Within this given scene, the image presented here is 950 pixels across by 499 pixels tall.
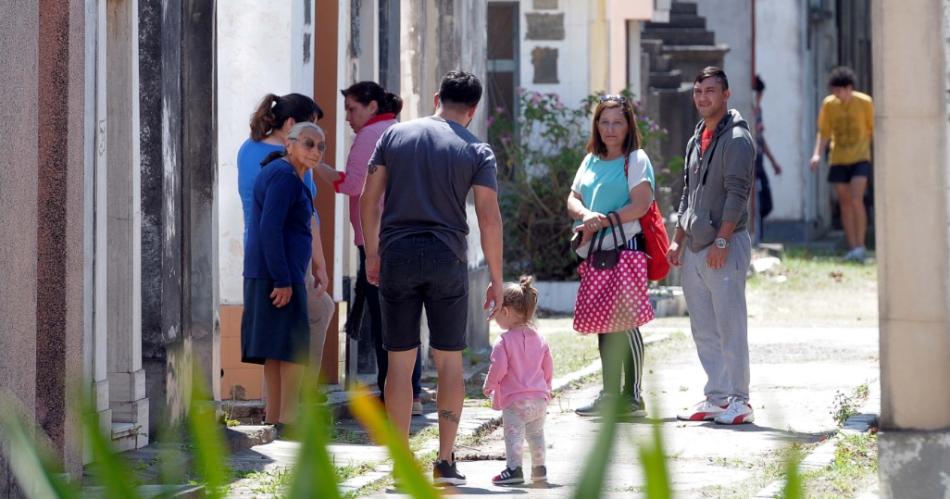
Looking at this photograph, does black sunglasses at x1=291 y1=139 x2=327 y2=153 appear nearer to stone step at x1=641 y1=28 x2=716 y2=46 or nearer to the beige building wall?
the beige building wall

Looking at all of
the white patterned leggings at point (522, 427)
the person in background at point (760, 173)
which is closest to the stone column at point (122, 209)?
the white patterned leggings at point (522, 427)

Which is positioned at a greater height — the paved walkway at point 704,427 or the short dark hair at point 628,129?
the short dark hair at point 628,129

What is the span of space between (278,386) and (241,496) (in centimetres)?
182

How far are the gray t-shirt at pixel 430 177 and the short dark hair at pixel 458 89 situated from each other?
145 mm

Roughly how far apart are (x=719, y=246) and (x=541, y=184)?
721 centimetres

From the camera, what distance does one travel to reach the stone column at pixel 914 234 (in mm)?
5590

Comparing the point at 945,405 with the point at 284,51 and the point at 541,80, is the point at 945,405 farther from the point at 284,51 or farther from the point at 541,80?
the point at 541,80

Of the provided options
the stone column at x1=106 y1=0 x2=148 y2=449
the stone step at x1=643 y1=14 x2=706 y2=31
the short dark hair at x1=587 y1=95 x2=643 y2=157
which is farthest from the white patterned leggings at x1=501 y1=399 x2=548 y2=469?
the stone step at x1=643 y1=14 x2=706 y2=31

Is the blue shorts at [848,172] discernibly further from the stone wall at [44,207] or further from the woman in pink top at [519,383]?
the stone wall at [44,207]

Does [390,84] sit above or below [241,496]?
above

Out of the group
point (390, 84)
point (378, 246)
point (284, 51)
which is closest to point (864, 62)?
point (390, 84)

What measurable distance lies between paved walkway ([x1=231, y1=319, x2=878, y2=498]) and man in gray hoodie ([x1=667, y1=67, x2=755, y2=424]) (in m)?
0.20

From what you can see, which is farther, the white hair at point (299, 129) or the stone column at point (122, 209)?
the white hair at point (299, 129)

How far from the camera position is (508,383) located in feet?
24.2
